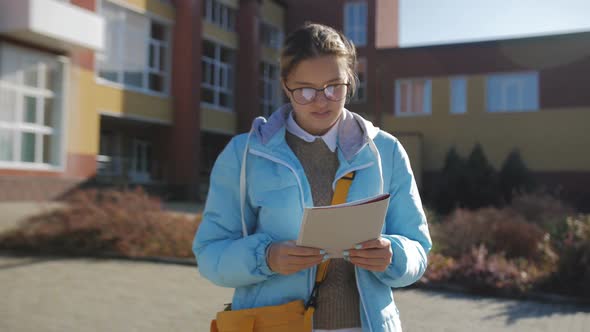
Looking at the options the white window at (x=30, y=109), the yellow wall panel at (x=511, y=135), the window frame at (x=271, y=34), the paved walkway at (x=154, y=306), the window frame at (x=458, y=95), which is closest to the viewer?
the paved walkway at (x=154, y=306)

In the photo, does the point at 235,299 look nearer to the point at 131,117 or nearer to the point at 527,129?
the point at 131,117

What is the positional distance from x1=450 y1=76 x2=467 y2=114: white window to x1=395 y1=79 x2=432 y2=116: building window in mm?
1072

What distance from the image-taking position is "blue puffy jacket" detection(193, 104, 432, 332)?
6.88 ft

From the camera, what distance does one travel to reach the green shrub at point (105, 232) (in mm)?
9758

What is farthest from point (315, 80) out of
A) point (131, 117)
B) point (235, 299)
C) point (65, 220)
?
point (131, 117)

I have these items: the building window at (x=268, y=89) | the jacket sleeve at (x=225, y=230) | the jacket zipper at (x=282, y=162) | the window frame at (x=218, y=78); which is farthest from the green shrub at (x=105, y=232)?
the building window at (x=268, y=89)

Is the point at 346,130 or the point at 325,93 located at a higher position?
the point at 325,93

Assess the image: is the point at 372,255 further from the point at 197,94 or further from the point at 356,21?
the point at 356,21

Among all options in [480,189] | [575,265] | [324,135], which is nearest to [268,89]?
[480,189]

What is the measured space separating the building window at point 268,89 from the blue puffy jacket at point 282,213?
3042 centimetres

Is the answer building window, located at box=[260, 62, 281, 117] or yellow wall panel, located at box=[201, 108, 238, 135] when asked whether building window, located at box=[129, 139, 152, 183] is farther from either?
building window, located at box=[260, 62, 281, 117]

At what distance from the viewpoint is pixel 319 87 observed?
2160 millimetres

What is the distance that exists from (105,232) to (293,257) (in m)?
8.61

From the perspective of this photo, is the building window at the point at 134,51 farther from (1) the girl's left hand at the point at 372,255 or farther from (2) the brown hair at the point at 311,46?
(1) the girl's left hand at the point at 372,255
